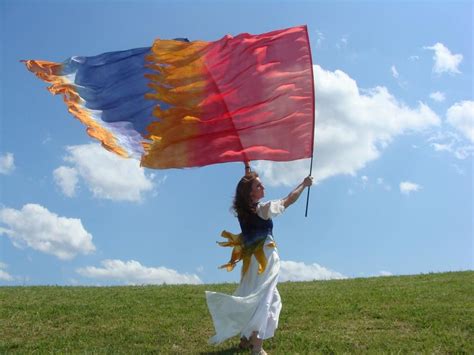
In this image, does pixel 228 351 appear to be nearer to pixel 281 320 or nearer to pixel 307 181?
pixel 281 320

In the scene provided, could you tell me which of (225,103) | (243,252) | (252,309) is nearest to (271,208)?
(243,252)

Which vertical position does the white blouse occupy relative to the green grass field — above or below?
above

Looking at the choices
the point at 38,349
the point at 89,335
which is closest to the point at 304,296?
the point at 89,335

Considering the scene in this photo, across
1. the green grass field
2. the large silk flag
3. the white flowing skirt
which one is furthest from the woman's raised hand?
the green grass field

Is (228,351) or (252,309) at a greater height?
(252,309)

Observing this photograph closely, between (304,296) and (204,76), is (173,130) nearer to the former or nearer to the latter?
(204,76)

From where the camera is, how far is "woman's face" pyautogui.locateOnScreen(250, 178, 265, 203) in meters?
8.83

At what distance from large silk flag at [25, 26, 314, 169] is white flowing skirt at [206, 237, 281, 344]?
2.07 meters

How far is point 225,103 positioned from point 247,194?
218 cm

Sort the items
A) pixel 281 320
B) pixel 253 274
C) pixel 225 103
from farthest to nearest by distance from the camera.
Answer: pixel 281 320, pixel 225 103, pixel 253 274

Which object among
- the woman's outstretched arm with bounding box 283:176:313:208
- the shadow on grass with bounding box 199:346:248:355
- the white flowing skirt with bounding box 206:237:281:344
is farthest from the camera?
the shadow on grass with bounding box 199:346:248:355

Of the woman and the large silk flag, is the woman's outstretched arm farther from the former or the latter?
the large silk flag

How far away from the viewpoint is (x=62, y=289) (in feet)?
57.9

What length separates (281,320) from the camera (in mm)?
11992
